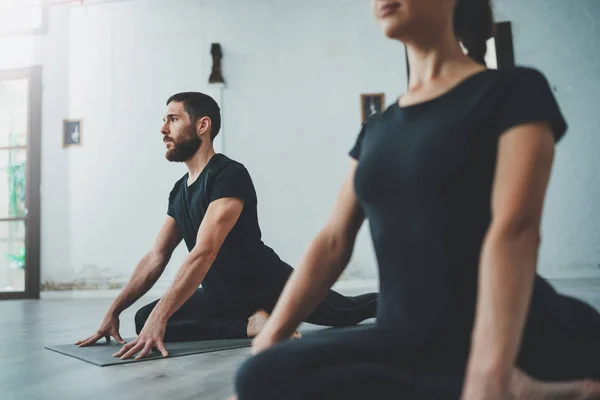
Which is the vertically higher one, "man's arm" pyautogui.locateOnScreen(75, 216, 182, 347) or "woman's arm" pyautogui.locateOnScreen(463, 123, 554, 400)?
"woman's arm" pyautogui.locateOnScreen(463, 123, 554, 400)

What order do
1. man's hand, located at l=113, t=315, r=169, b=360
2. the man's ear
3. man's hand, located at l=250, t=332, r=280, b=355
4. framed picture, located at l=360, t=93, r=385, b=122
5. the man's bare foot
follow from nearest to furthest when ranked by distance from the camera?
man's hand, located at l=250, t=332, r=280, b=355
man's hand, located at l=113, t=315, r=169, b=360
the man's bare foot
the man's ear
framed picture, located at l=360, t=93, r=385, b=122

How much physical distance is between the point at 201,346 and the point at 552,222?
164 inches

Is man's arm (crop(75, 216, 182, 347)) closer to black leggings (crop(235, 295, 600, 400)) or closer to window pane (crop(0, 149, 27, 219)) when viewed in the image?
black leggings (crop(235, 295, 600, 400))

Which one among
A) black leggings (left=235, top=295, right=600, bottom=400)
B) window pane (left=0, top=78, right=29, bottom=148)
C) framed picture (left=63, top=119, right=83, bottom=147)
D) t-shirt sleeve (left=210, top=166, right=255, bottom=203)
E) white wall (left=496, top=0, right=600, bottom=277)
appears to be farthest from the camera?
window pane (left=0, top=78, right=29, bottom=148)

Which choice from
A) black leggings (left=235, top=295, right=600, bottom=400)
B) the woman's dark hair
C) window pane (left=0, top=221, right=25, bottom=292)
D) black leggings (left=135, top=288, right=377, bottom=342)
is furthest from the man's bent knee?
window pane (left=0, top=221, right=25, bottom=292)

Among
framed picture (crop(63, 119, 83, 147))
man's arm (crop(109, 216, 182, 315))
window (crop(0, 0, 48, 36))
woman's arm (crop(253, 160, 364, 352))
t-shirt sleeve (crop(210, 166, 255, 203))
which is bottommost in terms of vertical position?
man's arm (crop(109, 216, 182, 315))

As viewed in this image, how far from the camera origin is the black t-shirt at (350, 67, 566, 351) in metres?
0.69

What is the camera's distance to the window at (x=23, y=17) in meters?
5.86

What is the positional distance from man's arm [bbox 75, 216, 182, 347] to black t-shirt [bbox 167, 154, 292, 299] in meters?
0.07

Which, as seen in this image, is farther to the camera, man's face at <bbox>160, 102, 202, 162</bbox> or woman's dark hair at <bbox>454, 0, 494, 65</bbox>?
man's face at <bbox>160, 102, 202, 162</bbox>

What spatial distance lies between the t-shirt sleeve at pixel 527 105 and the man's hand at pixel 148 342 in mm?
1407

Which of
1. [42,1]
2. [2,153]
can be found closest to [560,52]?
[42,1]

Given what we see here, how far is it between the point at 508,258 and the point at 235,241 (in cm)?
159

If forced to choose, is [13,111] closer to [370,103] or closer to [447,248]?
[370,103]
